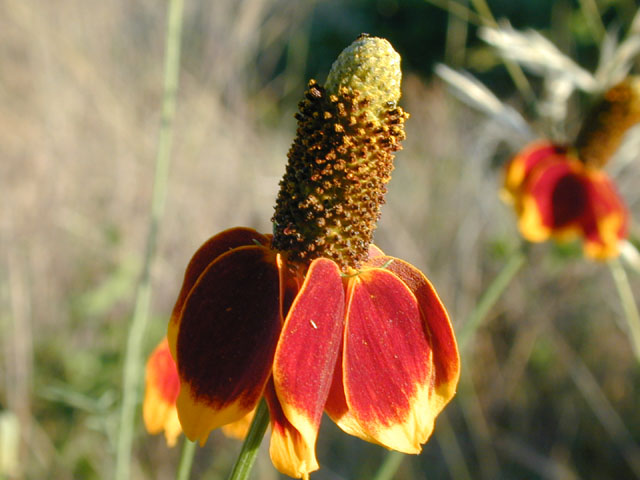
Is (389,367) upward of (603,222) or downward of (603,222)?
upward

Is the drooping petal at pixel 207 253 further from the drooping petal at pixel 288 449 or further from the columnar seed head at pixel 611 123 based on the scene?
the columnar seed head at pixel 611 123

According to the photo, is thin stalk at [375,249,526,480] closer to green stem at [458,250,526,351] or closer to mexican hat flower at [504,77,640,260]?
green stem at [458,250,526,351]

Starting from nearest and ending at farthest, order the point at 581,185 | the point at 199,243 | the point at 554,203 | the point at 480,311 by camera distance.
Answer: the point at 480,311 < the point at 554,203 < the point at 581,185 < the point at 199,243

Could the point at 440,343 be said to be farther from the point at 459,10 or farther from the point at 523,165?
the point at 459,10

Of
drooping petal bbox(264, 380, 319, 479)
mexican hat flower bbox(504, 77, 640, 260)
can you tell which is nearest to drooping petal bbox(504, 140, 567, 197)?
mexican hat flower bbox(504, 77, 640, 260)

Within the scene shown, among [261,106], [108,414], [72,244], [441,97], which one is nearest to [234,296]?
[108,414]

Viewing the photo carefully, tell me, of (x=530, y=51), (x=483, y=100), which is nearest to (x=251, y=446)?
(x=483, y=100)

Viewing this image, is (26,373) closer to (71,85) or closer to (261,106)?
(71,85)

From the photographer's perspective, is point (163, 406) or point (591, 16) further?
point (591, 16)
